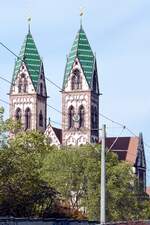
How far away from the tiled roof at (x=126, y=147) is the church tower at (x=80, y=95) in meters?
3.04

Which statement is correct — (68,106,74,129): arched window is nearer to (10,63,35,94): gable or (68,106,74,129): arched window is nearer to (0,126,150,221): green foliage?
(10,63,35,94): gable

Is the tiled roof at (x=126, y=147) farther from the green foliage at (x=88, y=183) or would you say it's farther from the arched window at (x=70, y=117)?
the green foliage at (x=88, y=183)

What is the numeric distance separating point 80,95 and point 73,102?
5.13 feet

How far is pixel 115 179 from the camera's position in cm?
5734

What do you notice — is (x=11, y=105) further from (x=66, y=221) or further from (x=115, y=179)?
(x=66, y=221)

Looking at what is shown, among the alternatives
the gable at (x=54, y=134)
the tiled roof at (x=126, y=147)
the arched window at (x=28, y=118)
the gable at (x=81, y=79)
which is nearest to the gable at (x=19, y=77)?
the arched window at (x=28, y=118)

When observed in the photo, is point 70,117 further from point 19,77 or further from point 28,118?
point 19,77

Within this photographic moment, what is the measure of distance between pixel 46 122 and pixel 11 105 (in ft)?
19.3

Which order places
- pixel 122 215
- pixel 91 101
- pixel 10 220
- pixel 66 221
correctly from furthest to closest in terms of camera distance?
pixel 91 101, pixel 122 215, pixel 66 221, pixel 10 220

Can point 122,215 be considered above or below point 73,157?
below

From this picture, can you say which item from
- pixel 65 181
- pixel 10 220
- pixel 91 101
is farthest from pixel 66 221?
pixel 91 101

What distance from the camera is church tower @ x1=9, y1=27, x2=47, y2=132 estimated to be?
10881cm

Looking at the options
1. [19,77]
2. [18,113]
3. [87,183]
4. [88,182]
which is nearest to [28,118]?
[18,113]

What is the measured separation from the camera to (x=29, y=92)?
11025cm
